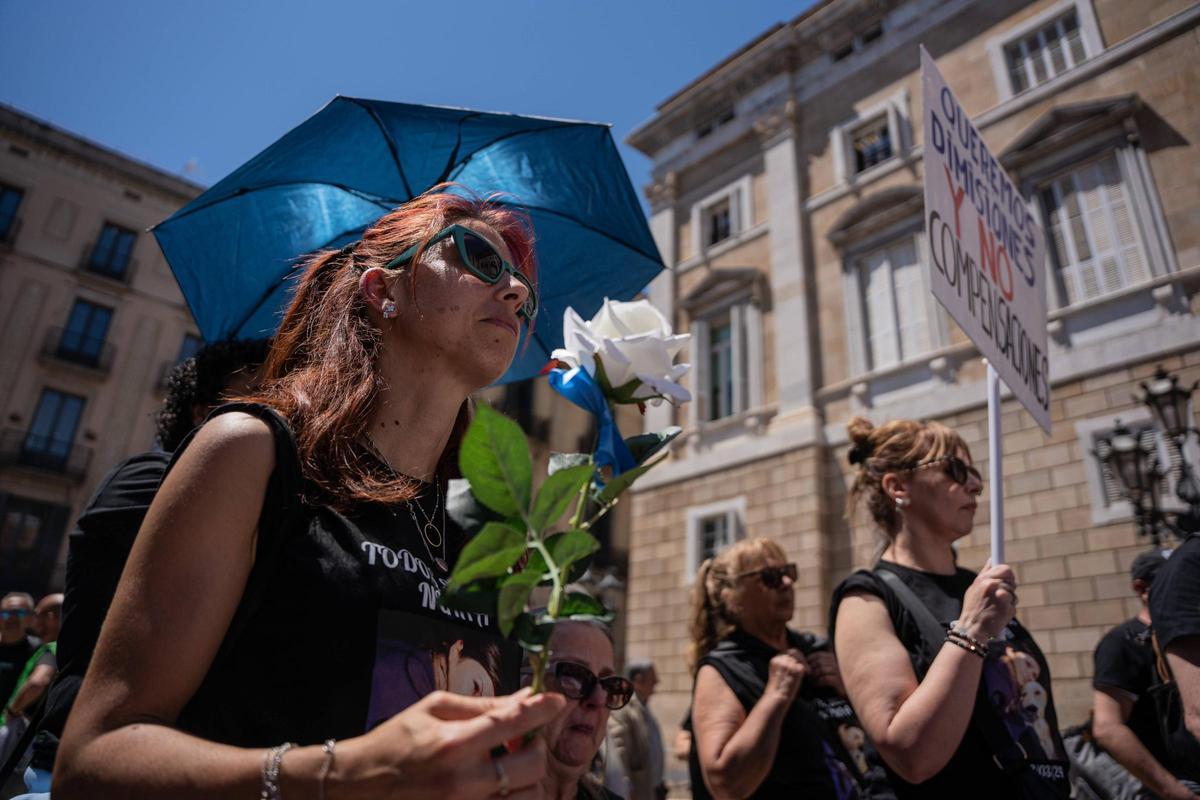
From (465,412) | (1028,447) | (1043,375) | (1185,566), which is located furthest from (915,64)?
(465,412)

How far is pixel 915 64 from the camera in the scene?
12.4 metres

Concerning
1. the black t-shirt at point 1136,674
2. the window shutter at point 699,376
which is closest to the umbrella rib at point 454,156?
the black t-shirt at point 1136,674

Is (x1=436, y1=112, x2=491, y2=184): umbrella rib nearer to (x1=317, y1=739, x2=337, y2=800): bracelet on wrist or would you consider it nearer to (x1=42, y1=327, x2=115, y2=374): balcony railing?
(x1=317, y1=739, x2=337, y2=800): bracelet on wrist

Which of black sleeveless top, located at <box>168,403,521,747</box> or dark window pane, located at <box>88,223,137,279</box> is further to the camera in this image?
dark window pane, located at <box>88,223,137,279</box>

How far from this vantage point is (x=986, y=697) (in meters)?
2.09

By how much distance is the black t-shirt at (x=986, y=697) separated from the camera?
1.98 metres

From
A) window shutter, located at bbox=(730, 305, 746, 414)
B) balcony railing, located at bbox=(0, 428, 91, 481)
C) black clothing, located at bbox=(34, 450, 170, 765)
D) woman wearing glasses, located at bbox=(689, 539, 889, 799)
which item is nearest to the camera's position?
black clothing, located at bbox=(34, 450, 170, 765)

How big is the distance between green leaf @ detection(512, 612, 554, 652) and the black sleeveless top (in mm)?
408

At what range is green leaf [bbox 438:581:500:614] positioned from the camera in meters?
0.76

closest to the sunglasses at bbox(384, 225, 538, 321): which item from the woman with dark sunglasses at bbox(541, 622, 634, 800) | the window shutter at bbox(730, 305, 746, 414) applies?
the woman with dark sunglasses at bbox(541, 622, 634, 800)

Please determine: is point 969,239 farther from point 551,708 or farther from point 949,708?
point 551,708

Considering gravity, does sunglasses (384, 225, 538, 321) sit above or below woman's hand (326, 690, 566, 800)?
above

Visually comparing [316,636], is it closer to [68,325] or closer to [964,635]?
[964,635]

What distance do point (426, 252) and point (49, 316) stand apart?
2441cm
